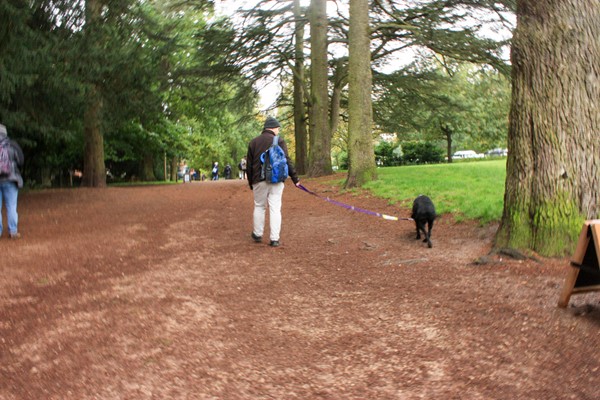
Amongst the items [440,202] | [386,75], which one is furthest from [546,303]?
[386,75]

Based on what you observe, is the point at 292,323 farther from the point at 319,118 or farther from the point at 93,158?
the point at 93,158

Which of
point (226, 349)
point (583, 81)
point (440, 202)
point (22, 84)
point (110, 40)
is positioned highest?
point (110, 40)

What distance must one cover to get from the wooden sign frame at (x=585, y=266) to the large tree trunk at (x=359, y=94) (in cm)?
1069

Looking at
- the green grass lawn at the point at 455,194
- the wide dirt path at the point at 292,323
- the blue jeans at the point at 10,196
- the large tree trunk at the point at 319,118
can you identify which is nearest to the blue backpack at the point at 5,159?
the blue jeans at the point at 10,196

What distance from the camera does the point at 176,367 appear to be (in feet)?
11.3

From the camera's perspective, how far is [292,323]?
14.5 ft

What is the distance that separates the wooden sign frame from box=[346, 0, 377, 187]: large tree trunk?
35.1 feet

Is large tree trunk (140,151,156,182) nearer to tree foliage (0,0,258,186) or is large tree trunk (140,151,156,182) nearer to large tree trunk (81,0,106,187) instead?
tree foliage (0,0,258,186)

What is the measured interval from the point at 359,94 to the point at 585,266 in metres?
11.2

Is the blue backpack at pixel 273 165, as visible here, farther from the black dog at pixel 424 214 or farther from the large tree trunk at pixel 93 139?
the large tree trunk at pixel 93 139

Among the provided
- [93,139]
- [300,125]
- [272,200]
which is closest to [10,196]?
[272,200]

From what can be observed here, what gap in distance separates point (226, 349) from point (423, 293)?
2.27m

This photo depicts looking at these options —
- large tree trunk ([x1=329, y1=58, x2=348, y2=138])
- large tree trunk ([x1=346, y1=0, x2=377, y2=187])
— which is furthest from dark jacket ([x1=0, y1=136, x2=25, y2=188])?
large tree trunk ([x1=329, y1=58, x2=348, y2=138])

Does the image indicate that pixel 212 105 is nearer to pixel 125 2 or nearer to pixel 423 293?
pixel 125 2
